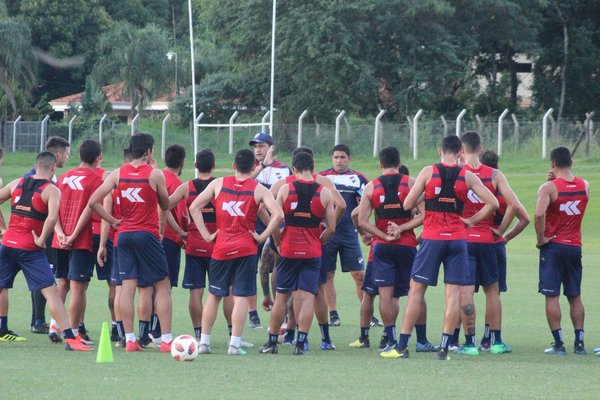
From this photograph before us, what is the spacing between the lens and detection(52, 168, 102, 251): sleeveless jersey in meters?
11.9

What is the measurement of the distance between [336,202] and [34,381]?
402 centimetres

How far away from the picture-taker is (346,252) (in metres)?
13.8

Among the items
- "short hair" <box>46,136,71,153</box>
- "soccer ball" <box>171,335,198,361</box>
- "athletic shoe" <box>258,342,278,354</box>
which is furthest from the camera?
"short hair" <box>46,136,71,153</box>

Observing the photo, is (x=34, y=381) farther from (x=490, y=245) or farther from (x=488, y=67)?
(x=488, y=67)

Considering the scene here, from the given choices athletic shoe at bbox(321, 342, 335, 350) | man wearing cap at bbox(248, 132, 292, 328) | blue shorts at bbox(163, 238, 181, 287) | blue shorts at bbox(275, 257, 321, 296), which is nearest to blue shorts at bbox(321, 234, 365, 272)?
man wearing cap at bbox(248, 132, 292, 328)

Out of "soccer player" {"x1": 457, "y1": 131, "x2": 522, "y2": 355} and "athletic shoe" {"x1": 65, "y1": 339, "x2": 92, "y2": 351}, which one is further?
"soccer player" {"x1": 457, "y1": 131, "x2": 522, "y2": 355}

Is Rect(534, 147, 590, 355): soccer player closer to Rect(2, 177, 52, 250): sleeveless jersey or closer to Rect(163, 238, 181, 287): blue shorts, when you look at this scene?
Rect(163, 238, 181, 287): blue shorts

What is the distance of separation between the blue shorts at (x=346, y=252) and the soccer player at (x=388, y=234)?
208cm

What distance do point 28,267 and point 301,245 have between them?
9.21 feet

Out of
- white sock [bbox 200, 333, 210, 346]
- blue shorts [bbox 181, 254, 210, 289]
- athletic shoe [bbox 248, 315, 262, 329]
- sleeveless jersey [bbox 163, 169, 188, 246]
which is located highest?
sleeveless jersey [bbox 163, 169, 188, 246]

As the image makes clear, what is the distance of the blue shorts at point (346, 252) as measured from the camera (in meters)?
13.7

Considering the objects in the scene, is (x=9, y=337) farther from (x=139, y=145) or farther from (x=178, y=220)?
(x=139, y=145)

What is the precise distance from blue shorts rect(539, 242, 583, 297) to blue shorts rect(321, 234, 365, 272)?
2.77 metres

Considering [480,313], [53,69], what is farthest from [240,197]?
[53,69]
